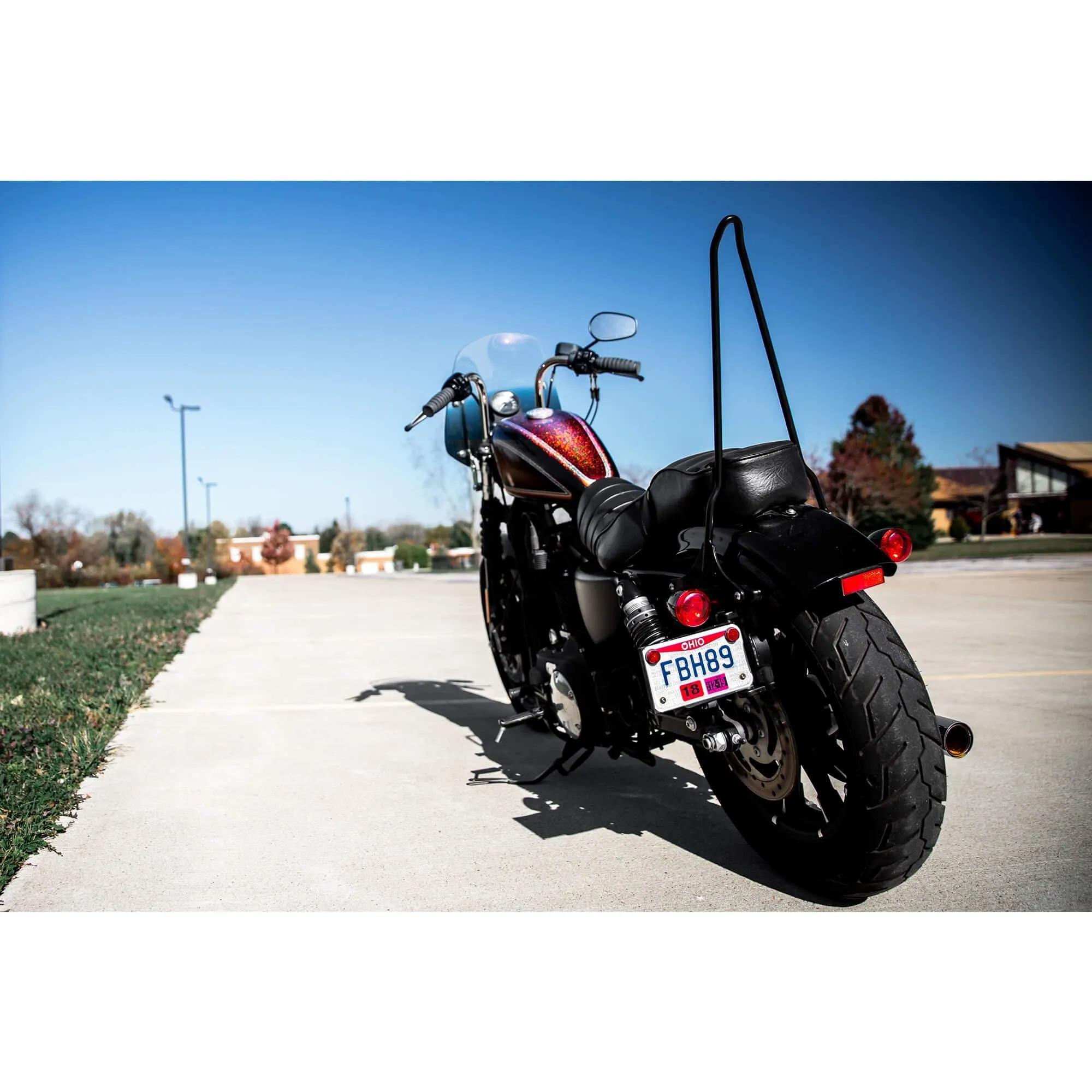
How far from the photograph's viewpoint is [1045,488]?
46.2 metres

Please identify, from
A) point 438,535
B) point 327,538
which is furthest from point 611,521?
point 327,538

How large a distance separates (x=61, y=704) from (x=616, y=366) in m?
3.45

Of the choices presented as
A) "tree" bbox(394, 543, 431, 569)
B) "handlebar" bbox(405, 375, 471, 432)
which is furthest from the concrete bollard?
"tree" bbox(394, 543, 431, 569)

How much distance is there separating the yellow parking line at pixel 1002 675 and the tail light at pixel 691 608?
13.0 ft

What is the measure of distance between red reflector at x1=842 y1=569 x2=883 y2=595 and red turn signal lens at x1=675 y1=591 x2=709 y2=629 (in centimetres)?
36

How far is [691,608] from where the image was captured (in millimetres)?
2357

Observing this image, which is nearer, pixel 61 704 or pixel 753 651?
pixel 753 651

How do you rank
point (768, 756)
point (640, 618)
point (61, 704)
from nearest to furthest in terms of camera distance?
point (768, 756) < point (640, 618) < point (61, 704)

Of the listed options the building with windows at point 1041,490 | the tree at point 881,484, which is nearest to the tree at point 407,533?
the tree at point 881,484

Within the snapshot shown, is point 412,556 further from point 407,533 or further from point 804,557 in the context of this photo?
point 804,557

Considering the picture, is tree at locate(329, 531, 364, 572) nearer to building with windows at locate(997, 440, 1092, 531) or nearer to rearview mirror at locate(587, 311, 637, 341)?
building with windows at locate(997, 440, 1092, 531)

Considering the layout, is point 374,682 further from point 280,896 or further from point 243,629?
point 243,629
